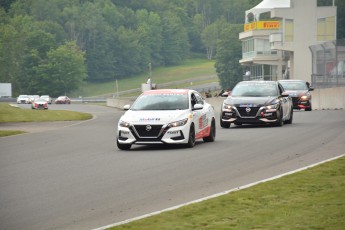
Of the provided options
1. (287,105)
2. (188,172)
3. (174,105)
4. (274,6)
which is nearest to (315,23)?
(274,6)

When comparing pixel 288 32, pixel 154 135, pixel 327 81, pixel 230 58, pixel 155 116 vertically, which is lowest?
pixel 230 58

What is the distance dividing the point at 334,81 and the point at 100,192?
43.4 m

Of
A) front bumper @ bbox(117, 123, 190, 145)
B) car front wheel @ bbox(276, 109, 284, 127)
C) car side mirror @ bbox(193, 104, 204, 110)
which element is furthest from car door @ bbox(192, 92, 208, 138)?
car front wheel @ bbox(276, 109, 284, 127)

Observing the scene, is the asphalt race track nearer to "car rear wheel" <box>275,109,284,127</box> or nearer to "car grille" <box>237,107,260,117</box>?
"car grille" <box>237,107,260,117</box>

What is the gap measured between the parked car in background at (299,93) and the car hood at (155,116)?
2461 cm

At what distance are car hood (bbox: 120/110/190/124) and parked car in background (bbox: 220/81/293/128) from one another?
7.59m

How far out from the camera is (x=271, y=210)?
36.2 feet

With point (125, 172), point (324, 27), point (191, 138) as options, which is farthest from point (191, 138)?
point (324, 27)

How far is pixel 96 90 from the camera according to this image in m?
196

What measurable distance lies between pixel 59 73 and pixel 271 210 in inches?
6381

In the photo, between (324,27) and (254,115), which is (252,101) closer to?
(254,115)

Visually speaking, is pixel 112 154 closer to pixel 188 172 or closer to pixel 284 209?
pixel 188 172

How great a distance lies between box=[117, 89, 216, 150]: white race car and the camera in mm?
21469

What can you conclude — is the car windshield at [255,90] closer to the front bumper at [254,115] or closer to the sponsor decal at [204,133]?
the front bumper at [254,115]
